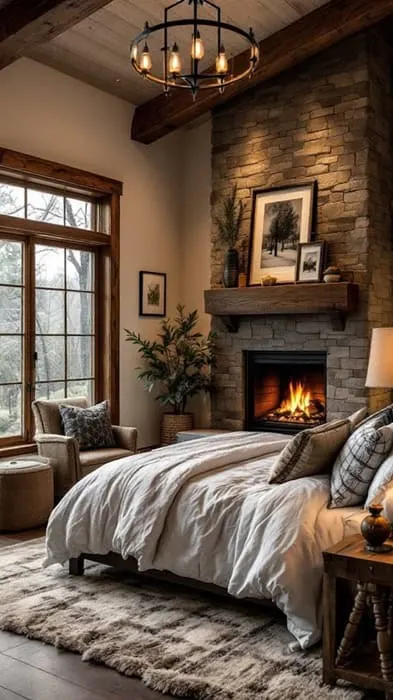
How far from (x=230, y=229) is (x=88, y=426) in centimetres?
268

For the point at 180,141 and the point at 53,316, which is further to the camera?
the point at 180,141

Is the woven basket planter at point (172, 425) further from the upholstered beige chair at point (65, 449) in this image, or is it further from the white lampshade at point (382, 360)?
the white lampshade at point (382, 360)

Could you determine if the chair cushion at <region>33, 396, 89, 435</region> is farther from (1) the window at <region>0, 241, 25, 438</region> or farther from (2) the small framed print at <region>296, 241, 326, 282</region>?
(2) the small framed print at <region>296, 241, 326, 282</region>

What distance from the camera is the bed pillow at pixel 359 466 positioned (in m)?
3.06

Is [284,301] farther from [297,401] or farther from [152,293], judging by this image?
[152,293]

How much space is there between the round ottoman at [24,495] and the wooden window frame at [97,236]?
93 cm

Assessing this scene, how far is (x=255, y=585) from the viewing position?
2967 millimetres

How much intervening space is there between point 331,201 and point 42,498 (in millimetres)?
3753

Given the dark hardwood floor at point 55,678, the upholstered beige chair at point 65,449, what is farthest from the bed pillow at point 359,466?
the upholstered beige chair at point 65,449

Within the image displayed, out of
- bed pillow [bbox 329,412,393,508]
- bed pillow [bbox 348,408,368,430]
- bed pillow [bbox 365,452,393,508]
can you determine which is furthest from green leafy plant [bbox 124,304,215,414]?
bed pillow [bbox 365,452,393,508]

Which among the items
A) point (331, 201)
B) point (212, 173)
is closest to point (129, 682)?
point (331, 201)

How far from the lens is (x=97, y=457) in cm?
550

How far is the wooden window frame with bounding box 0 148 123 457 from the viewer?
5.97m

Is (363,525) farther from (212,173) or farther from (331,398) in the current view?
(212,173)
